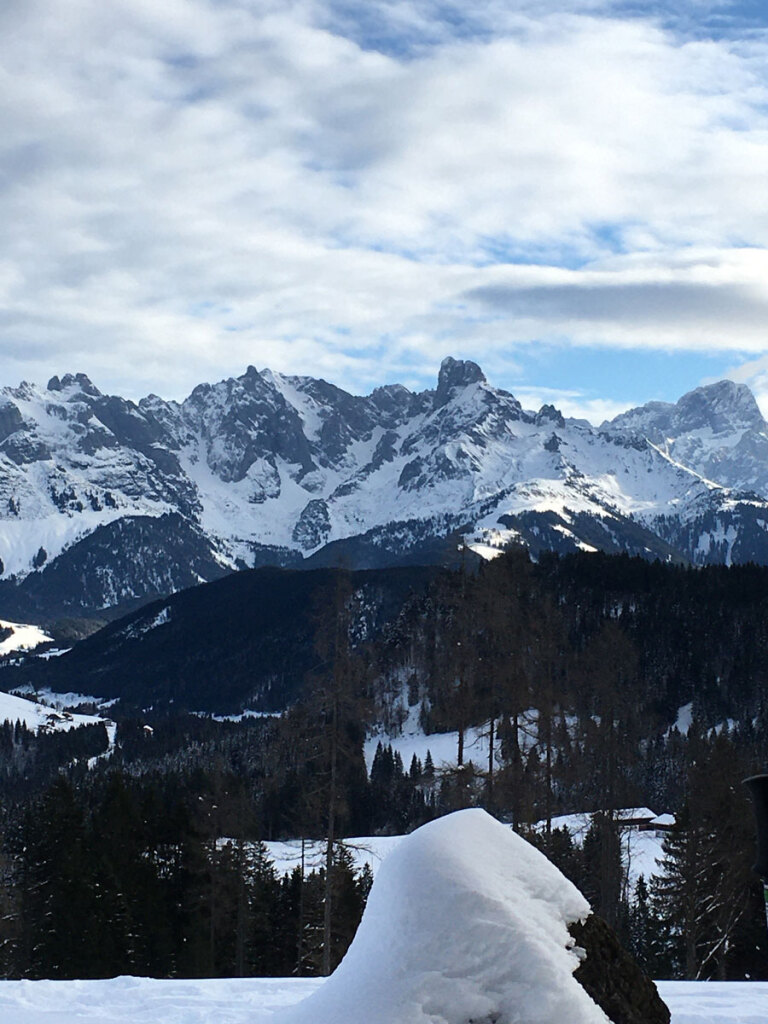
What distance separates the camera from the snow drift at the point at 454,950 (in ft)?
23.8

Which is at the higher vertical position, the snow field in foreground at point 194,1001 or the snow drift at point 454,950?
the snow drift at point 454,950

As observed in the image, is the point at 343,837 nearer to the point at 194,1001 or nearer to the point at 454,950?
the point at 194,1001

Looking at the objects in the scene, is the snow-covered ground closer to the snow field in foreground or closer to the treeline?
the snow field in foreground

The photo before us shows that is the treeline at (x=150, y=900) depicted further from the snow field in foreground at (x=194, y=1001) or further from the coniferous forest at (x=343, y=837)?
the snow field in foreground at (x=194, y=1001)

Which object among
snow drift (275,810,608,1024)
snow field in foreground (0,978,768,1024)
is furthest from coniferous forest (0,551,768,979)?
snow drift (275,810,608,1024)

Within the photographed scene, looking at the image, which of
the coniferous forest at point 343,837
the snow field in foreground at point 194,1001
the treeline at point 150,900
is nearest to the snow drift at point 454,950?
the snow field in foreground at point 194,1001

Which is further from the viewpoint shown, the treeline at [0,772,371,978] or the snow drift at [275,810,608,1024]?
the treeline at [0,772,371,978]

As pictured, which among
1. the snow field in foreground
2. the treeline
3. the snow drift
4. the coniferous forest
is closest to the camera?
the snow drift

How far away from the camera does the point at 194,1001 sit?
14680mm

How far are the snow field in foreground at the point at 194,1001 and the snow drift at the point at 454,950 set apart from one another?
575 cm

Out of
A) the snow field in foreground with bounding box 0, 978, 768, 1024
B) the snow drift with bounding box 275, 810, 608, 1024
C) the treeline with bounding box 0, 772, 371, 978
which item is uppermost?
the snow drift with bounding box 275, 810, 608, 1024

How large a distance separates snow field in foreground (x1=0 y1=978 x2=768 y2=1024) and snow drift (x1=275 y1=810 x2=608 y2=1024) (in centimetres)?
575

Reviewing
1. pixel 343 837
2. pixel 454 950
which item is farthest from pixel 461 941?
pixel 343 837

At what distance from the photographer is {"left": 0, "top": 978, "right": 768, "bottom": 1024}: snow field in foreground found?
1330 cm
